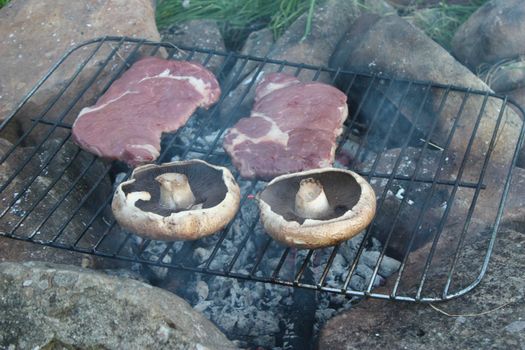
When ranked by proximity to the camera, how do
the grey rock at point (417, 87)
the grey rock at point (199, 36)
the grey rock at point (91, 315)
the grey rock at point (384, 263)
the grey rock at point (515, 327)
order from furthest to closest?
1. the grey rock at point (199, 36)
2. the grey rock at point (417, 87)
3. the grey rock at point (384, 263)
4. the grey rock at point (515, 327)
5. the grey rock at point (91, 315)

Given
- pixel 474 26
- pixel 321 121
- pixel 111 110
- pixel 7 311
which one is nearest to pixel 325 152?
pixel 321 121

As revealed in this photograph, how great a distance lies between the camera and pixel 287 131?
358 centimetres

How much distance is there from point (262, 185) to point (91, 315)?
5.24 feet

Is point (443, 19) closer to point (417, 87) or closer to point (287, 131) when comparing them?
point (417, 87)

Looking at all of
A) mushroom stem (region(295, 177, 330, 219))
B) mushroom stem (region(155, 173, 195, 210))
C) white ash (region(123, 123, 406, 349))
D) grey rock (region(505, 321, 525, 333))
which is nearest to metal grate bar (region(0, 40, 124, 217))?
white ash (region(123, 123, 406, 349))

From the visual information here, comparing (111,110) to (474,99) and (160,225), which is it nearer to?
(160,225)

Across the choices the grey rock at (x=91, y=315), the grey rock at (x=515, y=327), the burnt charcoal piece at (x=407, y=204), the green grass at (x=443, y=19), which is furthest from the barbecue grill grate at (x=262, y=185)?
the green grass at (x=443, y=19)

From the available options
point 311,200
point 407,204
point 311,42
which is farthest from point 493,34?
point 311,200

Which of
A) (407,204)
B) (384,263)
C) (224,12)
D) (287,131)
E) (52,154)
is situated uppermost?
(287,131)

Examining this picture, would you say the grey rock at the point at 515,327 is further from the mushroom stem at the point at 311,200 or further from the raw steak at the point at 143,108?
the raw steak at the point at 143,108

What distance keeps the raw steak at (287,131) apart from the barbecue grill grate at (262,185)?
6.3 inches

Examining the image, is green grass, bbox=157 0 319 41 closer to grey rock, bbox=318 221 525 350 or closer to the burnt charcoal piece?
the burnt charcoal piece

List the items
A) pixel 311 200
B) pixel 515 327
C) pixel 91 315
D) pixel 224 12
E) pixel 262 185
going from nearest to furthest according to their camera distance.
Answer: pixel 91 315 < pixel 515 327 < pixel 311 200 < pixel 262 185 < pixel 224 12

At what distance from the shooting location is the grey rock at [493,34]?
4.52 meters
